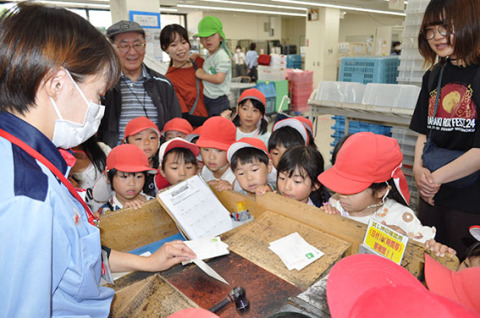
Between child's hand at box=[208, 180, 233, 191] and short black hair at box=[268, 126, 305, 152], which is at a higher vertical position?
short black hair at box=[268, 126, 305, 152]

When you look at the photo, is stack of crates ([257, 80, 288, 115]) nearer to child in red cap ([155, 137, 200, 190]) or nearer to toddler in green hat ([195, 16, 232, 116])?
toddler in green hat ([195, 16, 232, 116])

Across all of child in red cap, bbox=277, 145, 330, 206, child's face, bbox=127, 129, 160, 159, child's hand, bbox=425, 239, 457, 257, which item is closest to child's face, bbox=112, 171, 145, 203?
child's face, bbox=127, 129, 160, 159

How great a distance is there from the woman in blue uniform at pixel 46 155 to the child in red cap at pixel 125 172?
40.0 inches

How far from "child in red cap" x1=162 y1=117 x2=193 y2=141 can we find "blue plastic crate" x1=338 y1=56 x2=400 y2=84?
7.67 ft

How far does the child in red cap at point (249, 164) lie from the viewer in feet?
6.29

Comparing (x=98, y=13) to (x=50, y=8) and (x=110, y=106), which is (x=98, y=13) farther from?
(x=50, y=8)

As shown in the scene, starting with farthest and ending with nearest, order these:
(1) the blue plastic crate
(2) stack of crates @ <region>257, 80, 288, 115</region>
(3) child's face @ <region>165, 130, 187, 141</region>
A: (2) stack of crates @ <region>257, 80, 288, 115</region> < (1) the blue plastic crate < (3) child's face @ <region>165, 130, 187, 141</region>

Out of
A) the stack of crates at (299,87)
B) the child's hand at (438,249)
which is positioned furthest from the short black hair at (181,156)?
→ the stack of crates at (299,87)

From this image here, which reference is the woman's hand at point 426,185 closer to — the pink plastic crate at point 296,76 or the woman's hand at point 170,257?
the woman's hand at point 170,257

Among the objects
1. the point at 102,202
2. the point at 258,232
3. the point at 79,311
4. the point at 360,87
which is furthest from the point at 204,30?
the point at 79,311

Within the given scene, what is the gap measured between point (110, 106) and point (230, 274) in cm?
162

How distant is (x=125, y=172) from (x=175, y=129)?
1.84 ft

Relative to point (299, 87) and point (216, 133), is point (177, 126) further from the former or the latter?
point (299, 87)

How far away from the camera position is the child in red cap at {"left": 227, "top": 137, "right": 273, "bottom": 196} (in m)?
1.92
